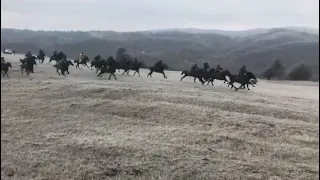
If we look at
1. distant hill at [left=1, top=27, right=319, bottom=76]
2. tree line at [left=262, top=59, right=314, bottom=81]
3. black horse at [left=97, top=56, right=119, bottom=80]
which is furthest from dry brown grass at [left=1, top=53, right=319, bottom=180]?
distant hill at [left=1, top=27, right=319, bottom=76]

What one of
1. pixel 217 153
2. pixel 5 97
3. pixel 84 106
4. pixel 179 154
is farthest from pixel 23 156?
pixel 5 97

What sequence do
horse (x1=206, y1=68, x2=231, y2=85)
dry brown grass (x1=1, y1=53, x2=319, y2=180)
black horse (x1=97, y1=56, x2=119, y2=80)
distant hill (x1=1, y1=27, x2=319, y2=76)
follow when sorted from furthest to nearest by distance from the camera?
distant hill (x1=1, y1=27, x2=319, y2=76) → black horse (x1=97, y1=56, x2=119, y2=80) → horse (x1=206, y1=68, x2=231, y2=85) → dry brown grass (x1=1, y1=53, x2=319, y2=180)

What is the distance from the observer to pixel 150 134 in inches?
663

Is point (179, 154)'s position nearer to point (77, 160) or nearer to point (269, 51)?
point (77, 160)

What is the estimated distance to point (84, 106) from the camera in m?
20.8

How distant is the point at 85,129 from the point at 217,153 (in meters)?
4.97

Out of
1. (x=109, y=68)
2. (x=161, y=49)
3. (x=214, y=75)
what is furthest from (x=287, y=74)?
(x=161, y=49)

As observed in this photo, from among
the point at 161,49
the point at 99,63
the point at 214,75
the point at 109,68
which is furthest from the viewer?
the point at 161,49

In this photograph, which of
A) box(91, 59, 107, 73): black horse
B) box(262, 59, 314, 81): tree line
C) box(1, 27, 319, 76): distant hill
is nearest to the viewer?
box(91, 59, 107, 73): black horse

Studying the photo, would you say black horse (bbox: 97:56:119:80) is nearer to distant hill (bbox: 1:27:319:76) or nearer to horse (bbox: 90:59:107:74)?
horse (bbox: 90:59:107:74)

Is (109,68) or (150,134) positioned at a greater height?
(109,68)

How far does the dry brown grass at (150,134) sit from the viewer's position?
13.3 metres

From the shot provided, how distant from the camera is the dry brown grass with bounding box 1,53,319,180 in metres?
13.3

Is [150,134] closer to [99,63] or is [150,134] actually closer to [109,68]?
[109,68]
